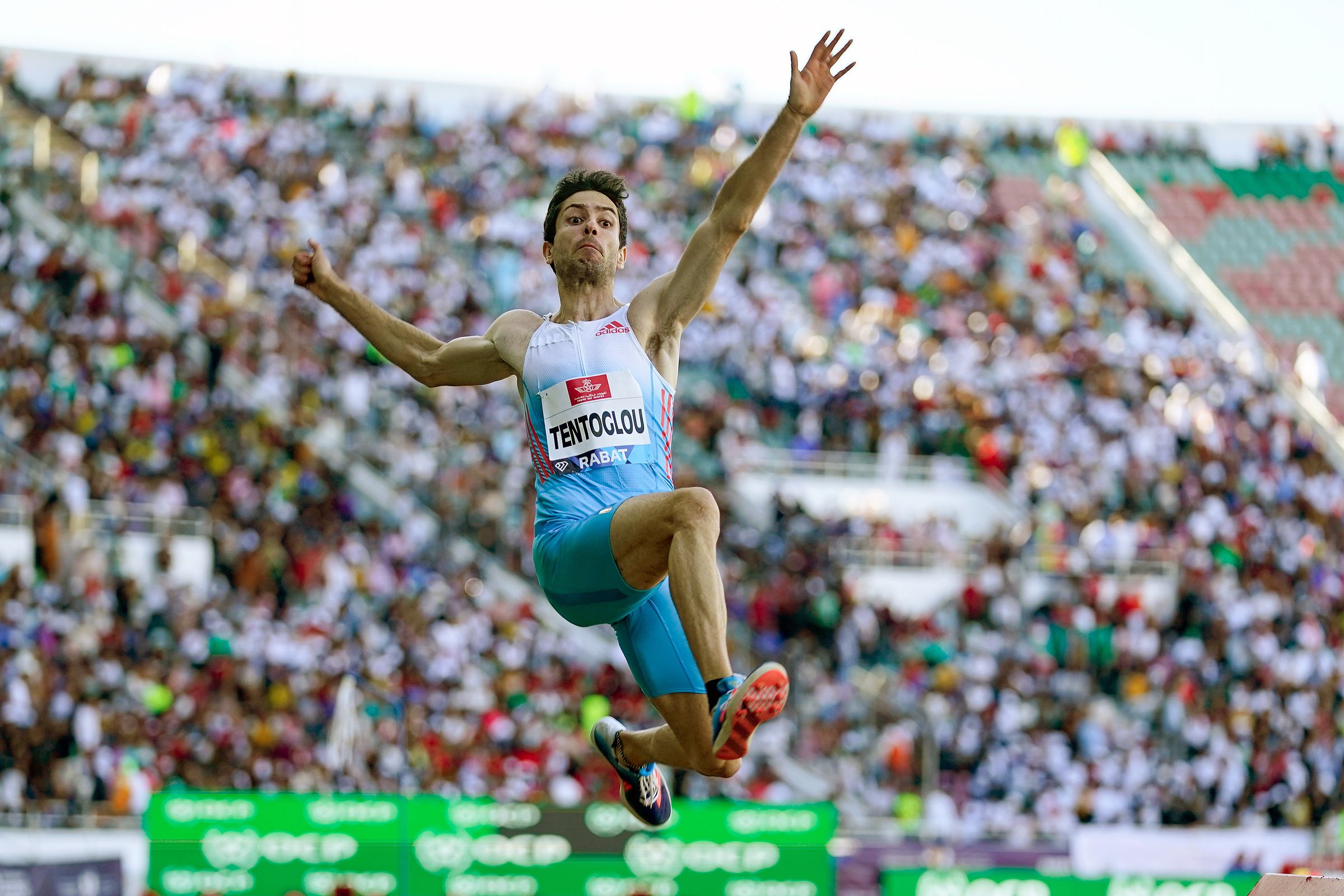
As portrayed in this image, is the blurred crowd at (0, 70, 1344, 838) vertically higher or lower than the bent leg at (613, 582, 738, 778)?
higher

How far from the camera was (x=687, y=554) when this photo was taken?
6.25 meters

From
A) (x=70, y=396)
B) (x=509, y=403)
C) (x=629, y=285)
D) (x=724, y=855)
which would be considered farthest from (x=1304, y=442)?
(x=70, y=396)

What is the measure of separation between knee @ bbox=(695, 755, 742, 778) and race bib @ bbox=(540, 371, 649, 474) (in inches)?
47.4

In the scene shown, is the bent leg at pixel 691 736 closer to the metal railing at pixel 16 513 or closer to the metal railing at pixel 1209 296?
the metal railing at pixel 16 513

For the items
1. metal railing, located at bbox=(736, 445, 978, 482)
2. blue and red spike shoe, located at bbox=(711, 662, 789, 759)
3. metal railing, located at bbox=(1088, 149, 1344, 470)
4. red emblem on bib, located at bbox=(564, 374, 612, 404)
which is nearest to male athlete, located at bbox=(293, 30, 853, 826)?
red emblem on bib, located at bbox=(564, 374, 612, 404)

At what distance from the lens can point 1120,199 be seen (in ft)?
106

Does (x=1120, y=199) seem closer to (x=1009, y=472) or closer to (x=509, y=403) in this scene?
(x=1009, y=472)

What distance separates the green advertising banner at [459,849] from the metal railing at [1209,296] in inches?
622

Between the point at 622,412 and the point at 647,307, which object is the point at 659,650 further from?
the point at 647,307

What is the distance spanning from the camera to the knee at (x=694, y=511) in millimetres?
6262

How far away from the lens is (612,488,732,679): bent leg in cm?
625

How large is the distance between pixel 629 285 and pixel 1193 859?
42.2 ft

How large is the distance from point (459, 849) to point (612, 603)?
7573 mm

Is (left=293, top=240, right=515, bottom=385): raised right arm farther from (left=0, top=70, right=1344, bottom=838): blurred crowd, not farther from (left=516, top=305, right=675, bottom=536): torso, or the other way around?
(left=0, top=70, right=1344, bottom=838): blurred crowd
